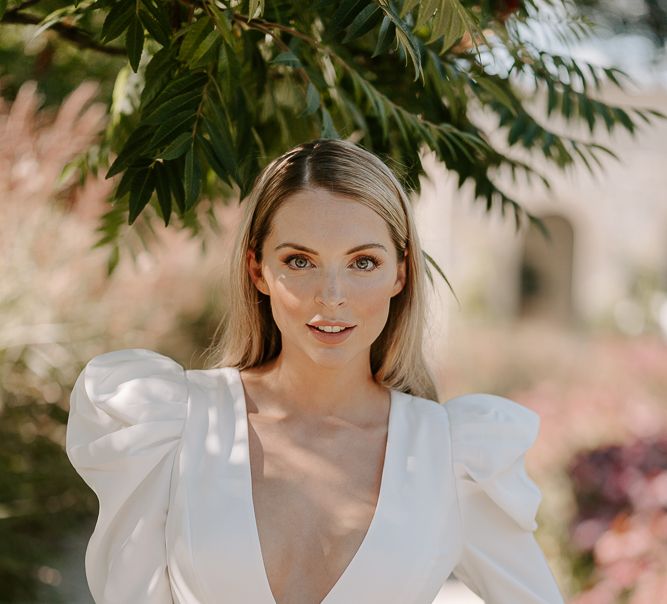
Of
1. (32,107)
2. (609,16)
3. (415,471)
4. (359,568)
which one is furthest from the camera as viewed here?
(609,16)

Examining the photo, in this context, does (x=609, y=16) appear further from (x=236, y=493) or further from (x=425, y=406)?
(x=236, y=493)

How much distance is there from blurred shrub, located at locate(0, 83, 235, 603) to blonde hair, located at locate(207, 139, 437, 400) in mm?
909

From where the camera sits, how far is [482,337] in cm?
1240

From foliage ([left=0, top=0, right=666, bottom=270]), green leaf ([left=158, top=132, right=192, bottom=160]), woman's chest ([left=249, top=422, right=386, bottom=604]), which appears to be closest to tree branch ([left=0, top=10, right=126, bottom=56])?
foliage ([left=0, top=0, right=666, bottom=270])

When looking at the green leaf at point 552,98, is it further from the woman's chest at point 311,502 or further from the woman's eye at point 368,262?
the woman's chest at point 311,502

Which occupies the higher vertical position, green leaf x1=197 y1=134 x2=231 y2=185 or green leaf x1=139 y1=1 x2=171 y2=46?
green leaf x1=139 y1=1 x2=171 y2=46

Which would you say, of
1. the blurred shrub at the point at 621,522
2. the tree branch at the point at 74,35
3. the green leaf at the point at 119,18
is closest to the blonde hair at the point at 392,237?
the green leaf at the point at 119,18

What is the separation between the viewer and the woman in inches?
76.2

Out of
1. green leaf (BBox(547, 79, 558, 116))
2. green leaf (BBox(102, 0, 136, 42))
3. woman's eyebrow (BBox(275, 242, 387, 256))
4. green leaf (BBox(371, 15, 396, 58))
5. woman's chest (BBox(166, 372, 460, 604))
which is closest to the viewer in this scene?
green leaf (BBox(371, 15, 396, 58))

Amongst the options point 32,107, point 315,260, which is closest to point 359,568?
point 315,260

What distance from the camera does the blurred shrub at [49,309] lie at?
3422 millimetres

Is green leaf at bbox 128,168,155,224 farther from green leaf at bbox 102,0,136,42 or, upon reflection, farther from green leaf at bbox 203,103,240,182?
green leaf at bbox 102,0,136,42

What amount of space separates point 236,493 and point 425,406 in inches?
20.2

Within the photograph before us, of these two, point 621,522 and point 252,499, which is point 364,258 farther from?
point 621,522
